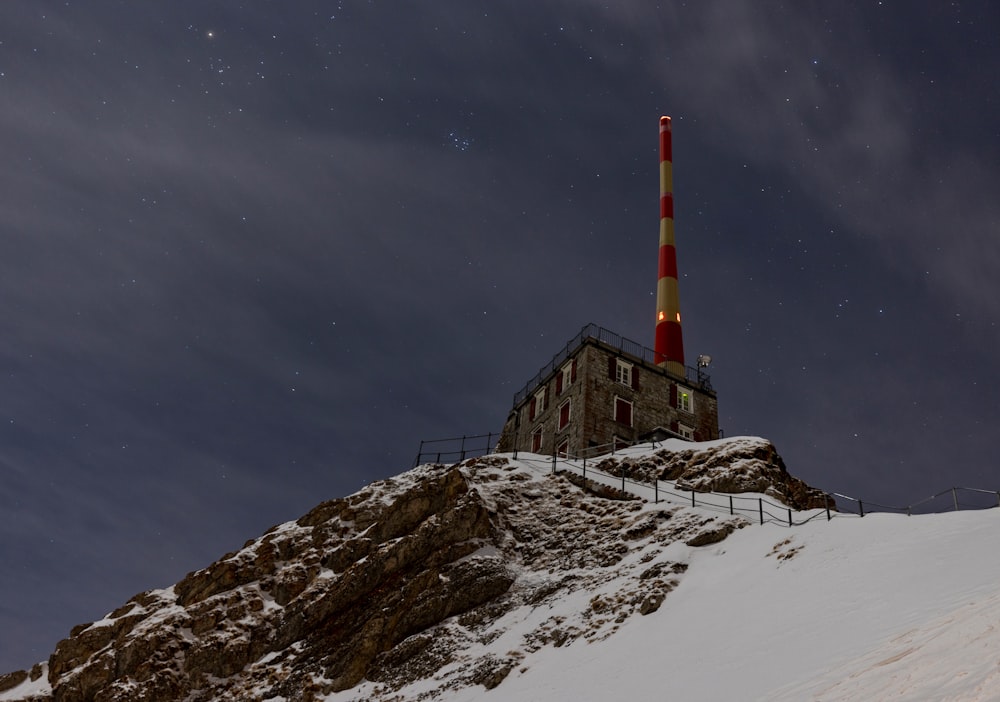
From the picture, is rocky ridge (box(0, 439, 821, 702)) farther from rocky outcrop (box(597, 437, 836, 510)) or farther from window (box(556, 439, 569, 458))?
window (box(556, 439, 569, 458))

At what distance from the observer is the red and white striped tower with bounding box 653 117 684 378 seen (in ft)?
187

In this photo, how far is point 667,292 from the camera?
199ft

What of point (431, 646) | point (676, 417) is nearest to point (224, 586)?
point (431, 646)

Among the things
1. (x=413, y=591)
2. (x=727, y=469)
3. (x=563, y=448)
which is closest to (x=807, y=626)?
(x=413, y=591)

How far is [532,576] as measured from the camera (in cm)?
3231

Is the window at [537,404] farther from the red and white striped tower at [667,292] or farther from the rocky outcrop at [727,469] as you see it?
the rocky outcrop at [727,469]

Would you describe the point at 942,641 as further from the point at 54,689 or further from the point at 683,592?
the point at 54,689

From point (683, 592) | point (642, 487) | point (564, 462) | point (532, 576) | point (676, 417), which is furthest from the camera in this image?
point (676, 417)

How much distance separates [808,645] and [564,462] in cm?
2619

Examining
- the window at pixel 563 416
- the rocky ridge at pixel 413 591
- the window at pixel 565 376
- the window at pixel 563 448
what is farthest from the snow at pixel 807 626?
the window at pixel 565 376

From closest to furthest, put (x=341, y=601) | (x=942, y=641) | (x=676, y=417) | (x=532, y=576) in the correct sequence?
(x=942, y=641), (x=532, y=576), (x=341, y=601), (x=676, y=417)

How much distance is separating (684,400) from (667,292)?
34.8ft

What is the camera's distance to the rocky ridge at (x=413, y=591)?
27.9 m

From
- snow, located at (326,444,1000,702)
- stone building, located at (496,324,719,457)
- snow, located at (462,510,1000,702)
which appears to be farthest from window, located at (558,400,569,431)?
snow, located at (462,510,1000,702)
